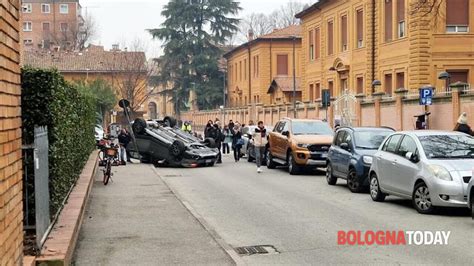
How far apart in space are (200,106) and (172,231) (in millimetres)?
64864

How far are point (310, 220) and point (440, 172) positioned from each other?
2.45 meters

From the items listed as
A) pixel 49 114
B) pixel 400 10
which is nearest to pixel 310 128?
pixel 49 114

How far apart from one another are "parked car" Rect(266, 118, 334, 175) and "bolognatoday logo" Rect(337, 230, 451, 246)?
1103 cm

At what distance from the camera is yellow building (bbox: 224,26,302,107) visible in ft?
218

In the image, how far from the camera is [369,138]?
664 inches

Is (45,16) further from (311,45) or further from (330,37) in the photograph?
(330,37)

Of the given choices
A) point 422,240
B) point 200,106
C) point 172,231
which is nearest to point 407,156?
point 422,240

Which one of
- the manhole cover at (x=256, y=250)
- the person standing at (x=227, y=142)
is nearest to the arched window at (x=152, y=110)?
the person standing at (x=227, y=142)

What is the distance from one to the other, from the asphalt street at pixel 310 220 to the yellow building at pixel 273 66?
47926mm

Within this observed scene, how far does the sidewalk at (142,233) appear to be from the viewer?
823cm

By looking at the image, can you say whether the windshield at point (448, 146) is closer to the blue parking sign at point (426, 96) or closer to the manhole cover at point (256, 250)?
the manhole cover at point (256, 250)

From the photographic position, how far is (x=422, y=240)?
30.7ft

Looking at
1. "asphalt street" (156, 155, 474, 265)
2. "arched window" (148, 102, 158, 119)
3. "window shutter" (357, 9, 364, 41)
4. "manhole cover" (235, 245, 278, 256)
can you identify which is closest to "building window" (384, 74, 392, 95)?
"window shutter" (357, 9, 364, 41)

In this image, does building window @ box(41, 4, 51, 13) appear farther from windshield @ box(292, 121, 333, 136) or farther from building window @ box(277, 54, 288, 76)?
windshield @ box(292, 121, 333, 136)
